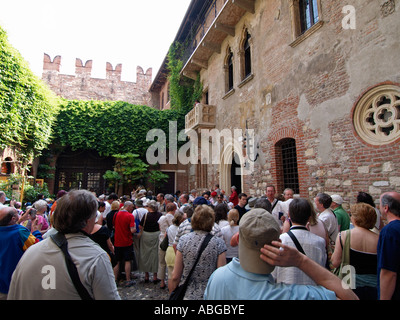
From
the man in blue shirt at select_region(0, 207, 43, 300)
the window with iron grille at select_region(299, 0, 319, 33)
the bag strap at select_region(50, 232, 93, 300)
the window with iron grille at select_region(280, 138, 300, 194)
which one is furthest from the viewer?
the window with iron grille at select_region(280, 138, 300, 194)

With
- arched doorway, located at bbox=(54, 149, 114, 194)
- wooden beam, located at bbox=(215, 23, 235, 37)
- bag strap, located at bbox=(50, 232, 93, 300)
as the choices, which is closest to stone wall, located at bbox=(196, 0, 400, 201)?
wooden beam, located at bbox=(215, 23, 235, 37)

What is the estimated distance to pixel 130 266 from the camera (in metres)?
5.18

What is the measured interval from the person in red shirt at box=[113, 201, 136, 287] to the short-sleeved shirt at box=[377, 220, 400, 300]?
4.24m

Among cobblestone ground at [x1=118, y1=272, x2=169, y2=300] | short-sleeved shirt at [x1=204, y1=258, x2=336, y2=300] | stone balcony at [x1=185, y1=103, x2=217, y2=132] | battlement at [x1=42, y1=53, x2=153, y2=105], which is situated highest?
battlement at [x1=42, y1=53, x2=153, y2=105]

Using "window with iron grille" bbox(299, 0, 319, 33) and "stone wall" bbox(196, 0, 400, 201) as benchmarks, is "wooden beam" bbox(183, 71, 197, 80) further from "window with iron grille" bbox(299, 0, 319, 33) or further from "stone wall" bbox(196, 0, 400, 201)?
"window with iron grille" bbox(299, 0, 319, 33)

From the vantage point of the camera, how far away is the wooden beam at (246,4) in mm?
9008

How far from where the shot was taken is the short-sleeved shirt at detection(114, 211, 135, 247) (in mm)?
4941

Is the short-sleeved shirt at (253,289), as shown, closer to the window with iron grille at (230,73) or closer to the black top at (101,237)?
the black top at (101,237)

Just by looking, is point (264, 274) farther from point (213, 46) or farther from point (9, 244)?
point (213, 46)

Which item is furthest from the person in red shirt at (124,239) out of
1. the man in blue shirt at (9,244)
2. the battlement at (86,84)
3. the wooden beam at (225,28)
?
the battlement at (86,84)

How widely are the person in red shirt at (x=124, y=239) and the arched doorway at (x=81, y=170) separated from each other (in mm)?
11861

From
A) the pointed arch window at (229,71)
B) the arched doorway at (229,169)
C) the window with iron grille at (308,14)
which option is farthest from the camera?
the pointed arch window at (229,71)
